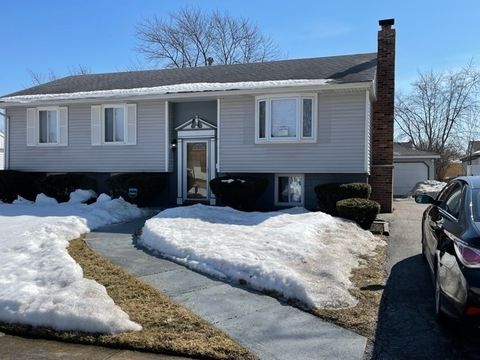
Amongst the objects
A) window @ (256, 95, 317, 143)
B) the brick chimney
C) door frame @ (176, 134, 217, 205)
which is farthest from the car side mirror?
door frame @ (176, 134, 217, 205)

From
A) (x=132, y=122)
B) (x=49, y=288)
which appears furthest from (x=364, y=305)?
(x=132, y=122)

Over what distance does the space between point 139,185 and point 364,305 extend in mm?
10767

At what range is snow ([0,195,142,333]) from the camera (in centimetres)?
471

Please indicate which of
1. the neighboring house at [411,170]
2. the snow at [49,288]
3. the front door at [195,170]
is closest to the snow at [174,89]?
the front door at [195,170]

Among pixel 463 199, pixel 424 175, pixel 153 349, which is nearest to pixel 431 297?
pixel 463 199

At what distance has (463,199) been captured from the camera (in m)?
5.14

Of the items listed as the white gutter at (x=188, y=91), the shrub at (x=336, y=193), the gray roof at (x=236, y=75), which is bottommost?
the shrub at (x=336, y=193)

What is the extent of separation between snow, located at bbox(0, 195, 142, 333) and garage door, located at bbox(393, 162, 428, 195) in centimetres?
2553

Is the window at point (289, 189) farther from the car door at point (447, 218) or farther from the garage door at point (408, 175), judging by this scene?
the garage door at point (408, 175)

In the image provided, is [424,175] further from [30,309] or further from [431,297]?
[30,309]

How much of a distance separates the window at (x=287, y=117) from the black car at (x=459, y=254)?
343 inches

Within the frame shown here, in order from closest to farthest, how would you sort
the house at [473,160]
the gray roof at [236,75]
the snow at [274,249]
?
1. the snow at [274,249]
2. the gray roof at [236,75]
3. the house at [473,160]

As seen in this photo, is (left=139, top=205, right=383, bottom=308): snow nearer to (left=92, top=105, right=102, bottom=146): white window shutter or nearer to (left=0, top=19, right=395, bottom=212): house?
(left=0, top=19, right=395, bottom=212): house

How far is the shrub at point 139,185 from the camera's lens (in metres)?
15.2
